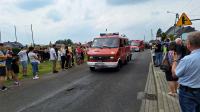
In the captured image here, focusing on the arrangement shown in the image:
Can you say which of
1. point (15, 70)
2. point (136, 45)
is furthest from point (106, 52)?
point (136, 45)

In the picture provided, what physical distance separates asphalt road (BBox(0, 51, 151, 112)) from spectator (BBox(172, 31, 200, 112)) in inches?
199

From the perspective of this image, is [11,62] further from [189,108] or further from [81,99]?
[189,108]

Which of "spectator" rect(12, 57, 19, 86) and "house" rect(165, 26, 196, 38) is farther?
"house" rect(165, 26, 196, 38)

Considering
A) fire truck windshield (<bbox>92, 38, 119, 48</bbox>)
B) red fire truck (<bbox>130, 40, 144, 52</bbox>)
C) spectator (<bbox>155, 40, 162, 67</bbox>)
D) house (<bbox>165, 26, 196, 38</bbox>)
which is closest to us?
spectator (<bbox>155, 40, 162, 67</bbox>)

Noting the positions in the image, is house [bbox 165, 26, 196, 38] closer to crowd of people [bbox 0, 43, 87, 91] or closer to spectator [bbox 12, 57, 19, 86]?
crowd of people [bbox 0, 43, 87, 91]

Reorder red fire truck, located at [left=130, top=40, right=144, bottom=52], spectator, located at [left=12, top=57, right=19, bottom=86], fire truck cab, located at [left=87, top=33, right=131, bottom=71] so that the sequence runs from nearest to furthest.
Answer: spectator, located at [left=12, top=57, right=19, bottom=86] < fire truck cab, located at [left=87, top=33, right=131, bottom=71] < red fire truck, located at [left=130, top=40, right=144, bottom=52]

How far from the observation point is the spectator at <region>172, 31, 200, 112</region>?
513 cm

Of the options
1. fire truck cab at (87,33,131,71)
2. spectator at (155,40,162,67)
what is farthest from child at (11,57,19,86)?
spectator at (155,40,162,67)

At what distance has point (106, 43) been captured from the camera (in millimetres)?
23047

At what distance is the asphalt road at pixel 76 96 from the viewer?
10656 mm

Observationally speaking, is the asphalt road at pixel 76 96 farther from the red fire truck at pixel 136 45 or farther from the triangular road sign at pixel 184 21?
the red fire truck at pixel 136 45

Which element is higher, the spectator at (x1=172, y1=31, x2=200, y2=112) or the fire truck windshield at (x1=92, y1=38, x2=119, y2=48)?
the fire truck windshield at (x1=92, y1=38, x2=119, y2=48)

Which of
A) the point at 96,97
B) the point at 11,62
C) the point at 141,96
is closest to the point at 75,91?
the point at 96,97

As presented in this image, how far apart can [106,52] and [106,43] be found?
1232mm
